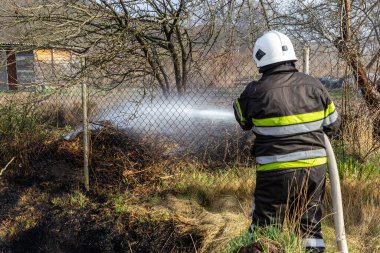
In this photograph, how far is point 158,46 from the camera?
236 inches

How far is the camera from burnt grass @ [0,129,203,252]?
4367mm

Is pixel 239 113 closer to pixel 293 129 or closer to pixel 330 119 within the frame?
pixel 293 129

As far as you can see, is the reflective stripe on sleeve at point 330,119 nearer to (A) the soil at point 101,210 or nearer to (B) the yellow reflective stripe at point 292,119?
(B) the yellow reflective stripe at point 292,119

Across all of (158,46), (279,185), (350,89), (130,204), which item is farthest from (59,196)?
(350,89)

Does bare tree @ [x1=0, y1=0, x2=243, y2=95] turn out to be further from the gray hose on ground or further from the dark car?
the gray hose on ground

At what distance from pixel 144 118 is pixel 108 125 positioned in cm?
64

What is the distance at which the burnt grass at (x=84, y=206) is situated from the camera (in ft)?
14.3

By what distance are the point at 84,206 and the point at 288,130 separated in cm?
307

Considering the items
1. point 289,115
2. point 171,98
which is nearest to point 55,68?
point 171,98

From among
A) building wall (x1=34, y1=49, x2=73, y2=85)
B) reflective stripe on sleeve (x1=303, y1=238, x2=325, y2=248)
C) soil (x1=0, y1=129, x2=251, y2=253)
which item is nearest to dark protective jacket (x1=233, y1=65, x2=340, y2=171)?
reflective stripe on sleeve (x1=303, y1=238, x2=325, y2=248)

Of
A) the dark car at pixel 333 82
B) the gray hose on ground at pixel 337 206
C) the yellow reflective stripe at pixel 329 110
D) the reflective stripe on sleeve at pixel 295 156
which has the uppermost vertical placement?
the dark car at pixel 333 82

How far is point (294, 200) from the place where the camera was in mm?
2904

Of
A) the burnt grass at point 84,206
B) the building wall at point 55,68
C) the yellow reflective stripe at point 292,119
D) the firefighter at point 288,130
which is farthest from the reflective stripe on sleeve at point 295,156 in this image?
the building wall at point 55,68

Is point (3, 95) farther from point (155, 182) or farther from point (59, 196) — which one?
point (155, 182)
